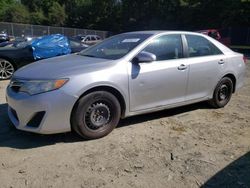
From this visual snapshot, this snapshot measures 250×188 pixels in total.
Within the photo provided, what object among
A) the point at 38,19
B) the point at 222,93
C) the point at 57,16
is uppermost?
the point at 222,93

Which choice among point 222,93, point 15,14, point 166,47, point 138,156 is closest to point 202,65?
point 166,47

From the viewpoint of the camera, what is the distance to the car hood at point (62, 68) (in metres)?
4.78

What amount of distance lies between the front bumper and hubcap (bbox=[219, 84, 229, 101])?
3200 mm

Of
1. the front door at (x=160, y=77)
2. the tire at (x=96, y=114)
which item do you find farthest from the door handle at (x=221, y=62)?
the tire at (x=96, y=114)

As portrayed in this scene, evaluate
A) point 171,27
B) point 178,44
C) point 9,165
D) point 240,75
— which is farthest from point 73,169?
point 171,27

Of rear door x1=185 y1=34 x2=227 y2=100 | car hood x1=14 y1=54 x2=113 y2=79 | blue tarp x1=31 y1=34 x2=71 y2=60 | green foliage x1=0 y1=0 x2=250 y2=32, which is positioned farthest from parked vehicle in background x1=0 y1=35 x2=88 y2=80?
green foliage x1=0 y1=0 x2=250 y2=32

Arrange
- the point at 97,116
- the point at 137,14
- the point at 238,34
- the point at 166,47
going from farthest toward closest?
1. the point at 137,14
2. the point at 238,34
3. the point at 166,47
4. the point at 97,116

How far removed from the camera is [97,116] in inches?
196

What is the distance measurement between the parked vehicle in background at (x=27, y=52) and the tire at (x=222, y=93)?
19.1ft

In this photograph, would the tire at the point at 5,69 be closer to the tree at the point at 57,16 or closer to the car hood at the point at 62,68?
the car hood at the point at 62,68

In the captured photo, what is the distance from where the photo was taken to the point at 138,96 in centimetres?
530

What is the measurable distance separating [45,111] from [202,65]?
291 centimetres

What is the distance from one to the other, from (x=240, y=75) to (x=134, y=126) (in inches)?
106

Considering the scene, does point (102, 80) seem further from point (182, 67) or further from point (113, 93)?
point (182, 67)
